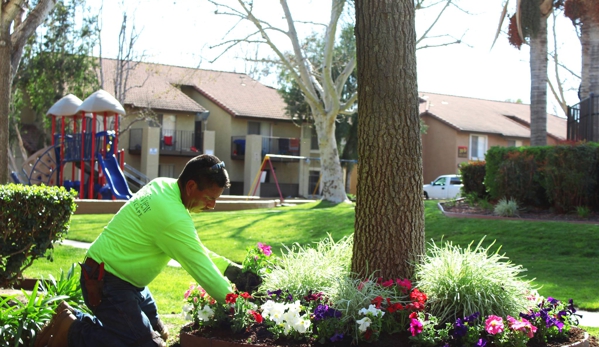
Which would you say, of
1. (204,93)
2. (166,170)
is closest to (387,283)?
(166,170)

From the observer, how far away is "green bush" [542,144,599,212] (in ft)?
43.7

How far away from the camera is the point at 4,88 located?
34.7 feet

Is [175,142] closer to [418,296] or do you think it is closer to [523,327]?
[418,296]

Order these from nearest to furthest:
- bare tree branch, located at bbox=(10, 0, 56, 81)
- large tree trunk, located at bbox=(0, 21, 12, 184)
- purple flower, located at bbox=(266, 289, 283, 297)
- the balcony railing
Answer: purple flower, located at bbox=(266, 289, 283, 297), large tree trunk, located at bbox=(0, 21, 12, 184), bare tree branch, located at bbox=(10, 0, 56, 81), the balcony railing

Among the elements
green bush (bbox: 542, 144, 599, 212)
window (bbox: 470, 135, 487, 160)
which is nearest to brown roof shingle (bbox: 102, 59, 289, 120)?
window (bbox: 470, 135, 487, 160)

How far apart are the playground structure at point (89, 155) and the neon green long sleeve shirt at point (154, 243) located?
19.3 meters

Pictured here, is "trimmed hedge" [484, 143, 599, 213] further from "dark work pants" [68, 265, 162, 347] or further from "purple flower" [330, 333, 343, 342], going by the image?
"dark work pants" [68, 265, 162, 347]

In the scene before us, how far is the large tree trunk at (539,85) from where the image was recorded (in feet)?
55.5

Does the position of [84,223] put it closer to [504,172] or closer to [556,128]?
[504,172]

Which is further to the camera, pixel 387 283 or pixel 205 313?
pixel 387 283

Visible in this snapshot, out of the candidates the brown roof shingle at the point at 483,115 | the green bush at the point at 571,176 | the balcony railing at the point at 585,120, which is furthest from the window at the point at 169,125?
the green bush at the point at 571,176

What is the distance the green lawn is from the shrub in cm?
89

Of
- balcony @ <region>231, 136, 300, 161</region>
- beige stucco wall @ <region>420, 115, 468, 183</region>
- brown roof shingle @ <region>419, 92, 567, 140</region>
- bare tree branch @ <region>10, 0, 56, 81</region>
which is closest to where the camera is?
bare tree branch @ <region>10, 0, 56, 81</region>

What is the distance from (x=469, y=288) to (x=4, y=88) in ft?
28.5
